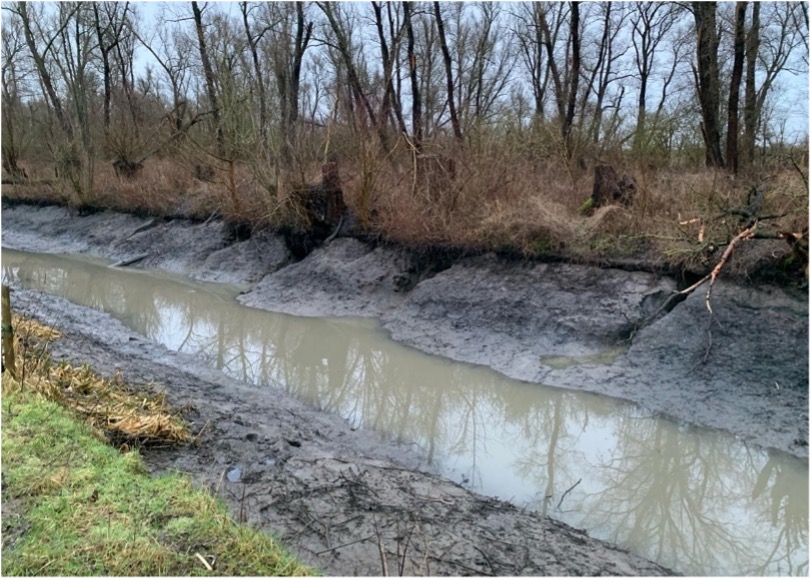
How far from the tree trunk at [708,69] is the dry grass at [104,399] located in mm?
13393

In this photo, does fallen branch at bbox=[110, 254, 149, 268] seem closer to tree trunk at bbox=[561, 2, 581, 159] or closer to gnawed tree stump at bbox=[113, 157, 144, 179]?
gnawed tree stump at bbox=[113, 157, 144, 179]

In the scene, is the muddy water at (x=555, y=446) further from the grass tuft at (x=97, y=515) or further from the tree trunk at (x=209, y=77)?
the tree trunk at (x=209, y=77)

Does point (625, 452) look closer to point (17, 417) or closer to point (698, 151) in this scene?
point (17, 417)

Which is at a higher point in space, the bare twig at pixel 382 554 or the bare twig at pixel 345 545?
the bare twig at pixel 382 554

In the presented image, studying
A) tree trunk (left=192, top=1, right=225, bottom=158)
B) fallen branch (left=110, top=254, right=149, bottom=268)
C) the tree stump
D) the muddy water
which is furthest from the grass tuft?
fallen branch (left=110, top=254, right=149, bottom=268)

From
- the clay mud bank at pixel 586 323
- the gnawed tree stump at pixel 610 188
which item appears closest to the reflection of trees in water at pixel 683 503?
the clay mud bank at pixel 586 323

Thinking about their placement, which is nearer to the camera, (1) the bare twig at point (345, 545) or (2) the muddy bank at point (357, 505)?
(1) the bare twig at point (345, 545)

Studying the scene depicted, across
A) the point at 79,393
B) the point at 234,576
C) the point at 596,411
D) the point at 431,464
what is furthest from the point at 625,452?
the point at 79,393

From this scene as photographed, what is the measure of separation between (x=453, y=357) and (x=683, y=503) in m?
4.91

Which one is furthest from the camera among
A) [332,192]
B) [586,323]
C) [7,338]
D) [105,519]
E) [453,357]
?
[332,192]

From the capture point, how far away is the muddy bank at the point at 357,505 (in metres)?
4.49

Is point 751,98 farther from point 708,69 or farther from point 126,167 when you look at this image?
point 126,167

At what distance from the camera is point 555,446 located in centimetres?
772

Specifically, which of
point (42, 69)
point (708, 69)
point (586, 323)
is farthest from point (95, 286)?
point (708, 69)
